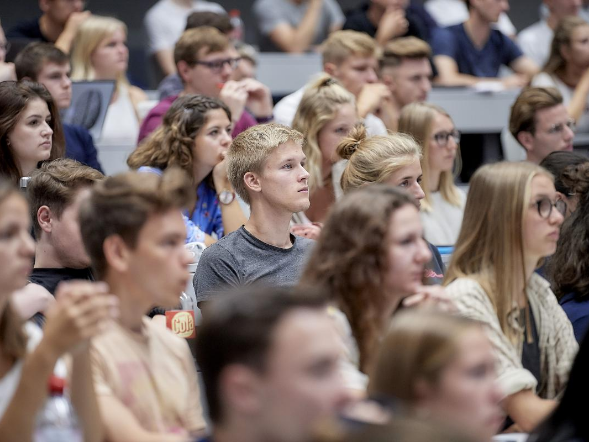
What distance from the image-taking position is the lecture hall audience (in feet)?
4.98

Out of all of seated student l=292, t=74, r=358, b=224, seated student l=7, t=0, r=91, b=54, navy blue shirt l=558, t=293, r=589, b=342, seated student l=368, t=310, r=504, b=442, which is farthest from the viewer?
seated student l=7, t=0, r=91, b=54

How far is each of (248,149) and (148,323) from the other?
1.31 metres

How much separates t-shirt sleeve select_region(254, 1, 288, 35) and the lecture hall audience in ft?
4.05

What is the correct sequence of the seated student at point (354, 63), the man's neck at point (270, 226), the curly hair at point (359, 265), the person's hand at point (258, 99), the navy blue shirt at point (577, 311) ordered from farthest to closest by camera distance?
the seated student at point (354, 63) → the person's hand at point (258, 99) → the man's neck at point (270, 226) → the navy blue shirt at point (577, 311) → the curly hair at point (359, 265)

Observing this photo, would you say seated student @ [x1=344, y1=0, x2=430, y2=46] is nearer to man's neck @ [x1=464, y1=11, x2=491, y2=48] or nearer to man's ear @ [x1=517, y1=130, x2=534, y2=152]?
man's neck @ [x1=464, y1=11, x2=491, y2=48]

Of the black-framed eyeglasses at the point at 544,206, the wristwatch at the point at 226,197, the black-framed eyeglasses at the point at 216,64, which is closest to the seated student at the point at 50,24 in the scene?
the black-framed eyeglasses at the point at 216,64

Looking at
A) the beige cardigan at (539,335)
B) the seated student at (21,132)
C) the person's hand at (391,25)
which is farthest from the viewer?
the person's hand at (391,25)

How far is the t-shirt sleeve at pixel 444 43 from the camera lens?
236 inches

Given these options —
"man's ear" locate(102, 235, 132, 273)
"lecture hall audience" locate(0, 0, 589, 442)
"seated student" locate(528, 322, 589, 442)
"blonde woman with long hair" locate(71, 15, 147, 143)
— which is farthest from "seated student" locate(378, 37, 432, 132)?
"man's ear" locate(102, 235, 132, 273)

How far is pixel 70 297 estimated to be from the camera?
155 centimetres

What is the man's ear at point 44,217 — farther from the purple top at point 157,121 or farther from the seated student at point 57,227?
the purple top at point 157,121

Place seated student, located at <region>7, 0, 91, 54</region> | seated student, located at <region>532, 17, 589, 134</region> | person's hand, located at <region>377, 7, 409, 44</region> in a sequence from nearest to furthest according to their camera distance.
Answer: seated student, located at <region>532, 17, 589, 134</region>
seated student, located at <region>7, 0, 91, 54</region>
person's hand, located at <region>377, 7, 409, 44</region>

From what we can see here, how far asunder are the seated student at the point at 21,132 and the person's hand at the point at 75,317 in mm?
1903

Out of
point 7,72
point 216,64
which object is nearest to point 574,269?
point 216,64
